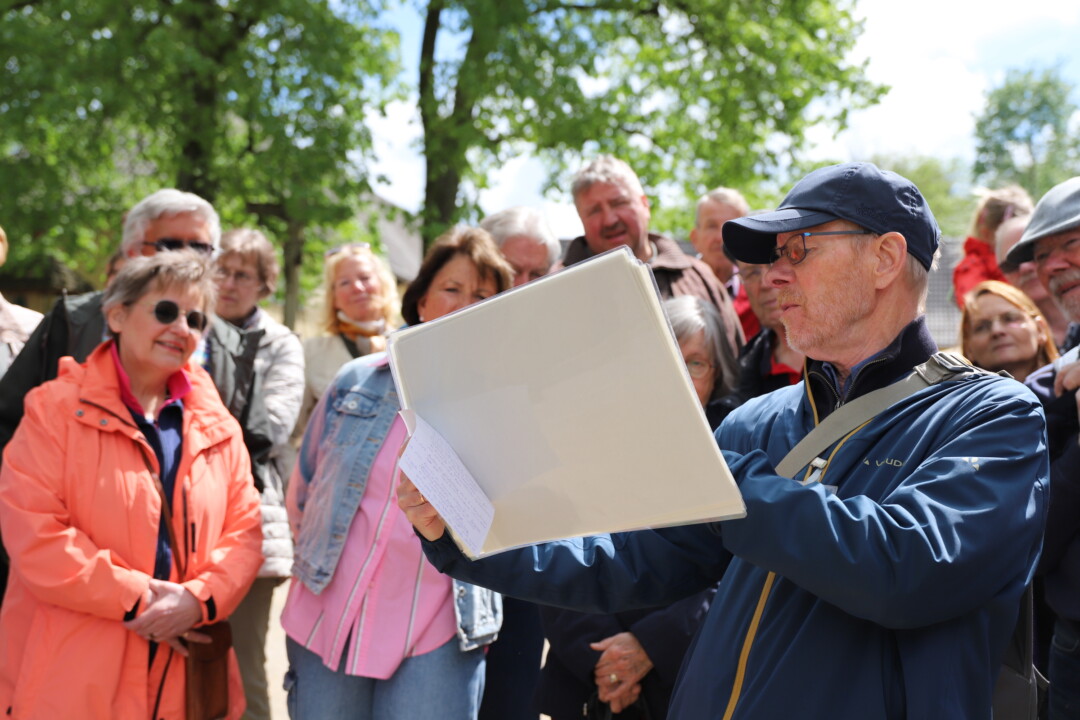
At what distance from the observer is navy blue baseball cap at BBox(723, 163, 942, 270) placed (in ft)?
6.64

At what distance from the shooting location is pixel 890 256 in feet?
6.70

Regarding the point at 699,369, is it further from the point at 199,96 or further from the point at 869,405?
the point at 199,96

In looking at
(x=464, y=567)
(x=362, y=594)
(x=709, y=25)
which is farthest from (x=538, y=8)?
(x=464, y=567)

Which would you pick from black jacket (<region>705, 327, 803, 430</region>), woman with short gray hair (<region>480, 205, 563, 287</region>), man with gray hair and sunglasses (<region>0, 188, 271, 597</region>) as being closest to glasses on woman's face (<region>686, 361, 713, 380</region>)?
black jacket (<region>705, 327, 803, 430</region>)

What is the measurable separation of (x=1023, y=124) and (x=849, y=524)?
209ft

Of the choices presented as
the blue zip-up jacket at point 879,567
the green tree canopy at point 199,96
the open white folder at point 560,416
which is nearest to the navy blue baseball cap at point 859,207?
A: the blue zip-up jacket at point 879,567

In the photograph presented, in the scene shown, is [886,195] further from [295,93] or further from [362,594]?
[295,93]

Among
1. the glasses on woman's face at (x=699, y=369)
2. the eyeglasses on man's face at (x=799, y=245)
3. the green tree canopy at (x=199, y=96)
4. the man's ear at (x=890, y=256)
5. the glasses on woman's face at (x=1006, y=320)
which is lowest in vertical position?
the glasses on woman's face at (x=1006, y=320)

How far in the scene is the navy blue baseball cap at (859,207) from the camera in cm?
202

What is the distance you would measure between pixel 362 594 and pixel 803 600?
175 centimetres

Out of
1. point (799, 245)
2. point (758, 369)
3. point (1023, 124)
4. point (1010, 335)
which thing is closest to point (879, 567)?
point (799, 245)

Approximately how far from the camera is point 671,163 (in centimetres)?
1611

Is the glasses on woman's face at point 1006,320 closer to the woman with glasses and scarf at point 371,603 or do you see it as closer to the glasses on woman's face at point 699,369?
the glasses on woman's face at point 699,369

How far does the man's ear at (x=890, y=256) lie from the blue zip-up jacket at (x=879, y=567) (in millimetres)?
121
